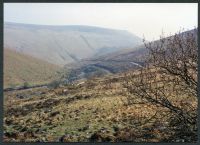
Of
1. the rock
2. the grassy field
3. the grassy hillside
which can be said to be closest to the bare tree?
the grassy field

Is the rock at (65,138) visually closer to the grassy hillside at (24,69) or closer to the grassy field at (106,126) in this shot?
the grassy field at (106,126)

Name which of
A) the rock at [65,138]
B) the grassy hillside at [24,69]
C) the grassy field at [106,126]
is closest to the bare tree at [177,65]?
the grassy field at [106,126]

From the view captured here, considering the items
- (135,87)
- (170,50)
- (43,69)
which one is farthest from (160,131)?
(43,69)

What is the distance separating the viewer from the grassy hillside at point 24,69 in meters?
141

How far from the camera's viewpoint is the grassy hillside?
462 ft

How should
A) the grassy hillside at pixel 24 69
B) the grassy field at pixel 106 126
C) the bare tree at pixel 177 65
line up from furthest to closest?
the grassy hillside at pixel 24 69
the grassy field at pixel 106 126
the bare tree at pixel 177 65

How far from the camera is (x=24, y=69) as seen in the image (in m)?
154

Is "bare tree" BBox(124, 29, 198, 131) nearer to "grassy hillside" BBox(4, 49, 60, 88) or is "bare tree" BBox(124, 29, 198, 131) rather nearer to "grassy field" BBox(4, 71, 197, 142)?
"grassy field" BBox(4, 71, 197, 142)

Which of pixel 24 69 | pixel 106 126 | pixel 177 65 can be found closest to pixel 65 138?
pixel 106 126

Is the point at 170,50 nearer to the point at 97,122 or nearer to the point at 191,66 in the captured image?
the point at 191,66

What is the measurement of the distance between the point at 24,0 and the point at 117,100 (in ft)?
34.5

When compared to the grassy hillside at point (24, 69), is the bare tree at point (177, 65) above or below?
above

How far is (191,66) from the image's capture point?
7438mm

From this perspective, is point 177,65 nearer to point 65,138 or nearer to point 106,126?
point 65,138
